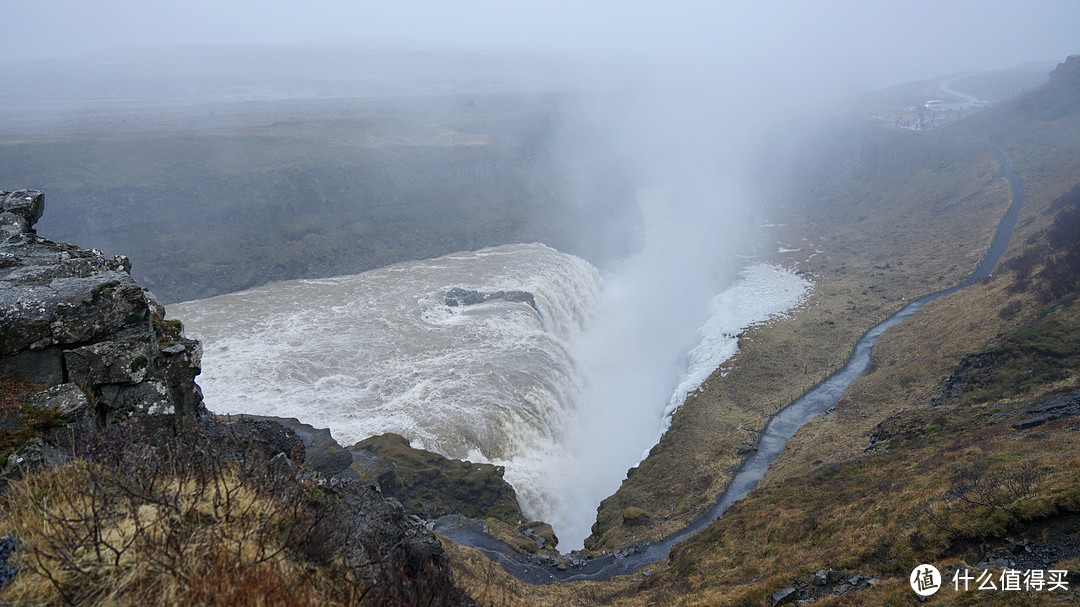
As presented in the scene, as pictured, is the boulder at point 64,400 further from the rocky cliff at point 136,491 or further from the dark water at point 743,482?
the dark water at point 743,482

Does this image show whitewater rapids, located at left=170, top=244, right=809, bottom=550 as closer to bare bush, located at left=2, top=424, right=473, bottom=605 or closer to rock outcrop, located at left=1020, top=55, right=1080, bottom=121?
bare bush, located at left=2, top=424, right=473, bottom=605

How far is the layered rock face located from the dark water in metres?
12.6

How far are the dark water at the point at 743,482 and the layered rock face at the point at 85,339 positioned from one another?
12.6 meters

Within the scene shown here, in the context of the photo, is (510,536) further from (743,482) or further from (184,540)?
(184,540)

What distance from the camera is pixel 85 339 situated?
888 cm

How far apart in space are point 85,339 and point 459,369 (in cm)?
2489

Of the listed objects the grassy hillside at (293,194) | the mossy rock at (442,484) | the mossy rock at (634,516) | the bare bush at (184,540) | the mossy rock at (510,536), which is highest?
the grassy hillside at (293,194)

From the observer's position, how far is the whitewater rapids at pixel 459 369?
28344 millimetres

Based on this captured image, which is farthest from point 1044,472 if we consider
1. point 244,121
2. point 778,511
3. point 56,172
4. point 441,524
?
point 244,121

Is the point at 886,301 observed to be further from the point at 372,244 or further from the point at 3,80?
the point at 3,80

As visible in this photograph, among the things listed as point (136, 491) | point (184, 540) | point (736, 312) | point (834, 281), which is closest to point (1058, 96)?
point (834, 281)

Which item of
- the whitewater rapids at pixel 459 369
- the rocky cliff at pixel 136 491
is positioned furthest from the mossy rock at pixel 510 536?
the rocky cliff at pixel 136 491

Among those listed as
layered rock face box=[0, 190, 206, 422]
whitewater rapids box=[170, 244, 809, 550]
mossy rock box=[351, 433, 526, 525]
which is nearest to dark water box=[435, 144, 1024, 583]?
mossy rock box=[351, 433, 526, 525]

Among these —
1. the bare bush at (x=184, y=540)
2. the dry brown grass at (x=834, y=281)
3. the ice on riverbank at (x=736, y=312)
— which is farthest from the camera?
the ice on riverbank at (x=736, y=312)
